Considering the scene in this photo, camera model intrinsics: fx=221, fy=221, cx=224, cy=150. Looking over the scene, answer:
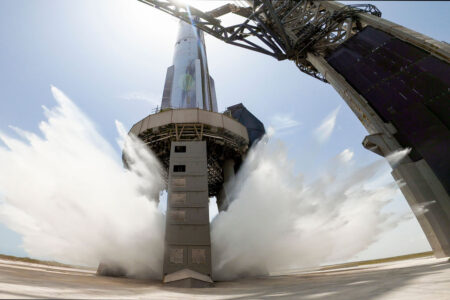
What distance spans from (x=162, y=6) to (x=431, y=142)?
26085 millimetres

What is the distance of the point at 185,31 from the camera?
1361 inches

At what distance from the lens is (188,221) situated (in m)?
15.6

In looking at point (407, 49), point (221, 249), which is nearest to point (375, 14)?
point (407, 49)

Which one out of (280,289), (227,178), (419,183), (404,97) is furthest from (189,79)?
(280,289)

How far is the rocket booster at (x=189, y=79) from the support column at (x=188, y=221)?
27.4ft

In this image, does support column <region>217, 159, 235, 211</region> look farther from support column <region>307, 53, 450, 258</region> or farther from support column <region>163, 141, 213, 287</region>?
support column <region>307, 53, 450, 258</region>

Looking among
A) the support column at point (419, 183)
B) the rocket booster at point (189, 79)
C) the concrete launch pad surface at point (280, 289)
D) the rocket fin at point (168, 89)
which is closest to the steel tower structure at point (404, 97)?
the support column at point (419, 183)

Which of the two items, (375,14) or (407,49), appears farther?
(375,14)

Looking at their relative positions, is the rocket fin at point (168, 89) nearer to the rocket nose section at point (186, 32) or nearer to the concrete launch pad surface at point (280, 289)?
the rocket nose section at point (186, 32)

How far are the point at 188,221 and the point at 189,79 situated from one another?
1810 cm

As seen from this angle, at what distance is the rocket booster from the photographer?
1013 inches

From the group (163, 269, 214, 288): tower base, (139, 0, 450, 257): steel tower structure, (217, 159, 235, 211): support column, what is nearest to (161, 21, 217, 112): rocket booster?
(217, 159, 235, 211): support column

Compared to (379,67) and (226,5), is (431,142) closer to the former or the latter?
(379,67)

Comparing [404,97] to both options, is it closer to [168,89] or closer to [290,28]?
[290,28]
